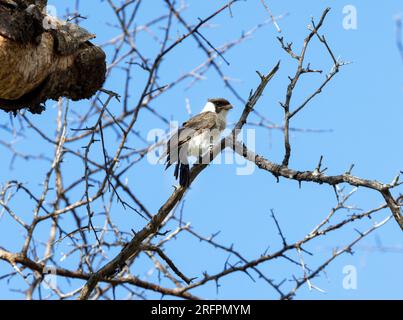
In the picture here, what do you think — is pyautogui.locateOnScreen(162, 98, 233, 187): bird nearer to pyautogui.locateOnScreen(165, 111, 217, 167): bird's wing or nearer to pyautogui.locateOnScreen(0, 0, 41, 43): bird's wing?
pyautogui.locateOnScreen(165, 111, 217, 167): bird's wing

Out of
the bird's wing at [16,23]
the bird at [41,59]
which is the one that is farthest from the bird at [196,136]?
the bird's wing at [16,23]

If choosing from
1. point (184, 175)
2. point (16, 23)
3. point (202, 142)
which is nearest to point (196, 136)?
point (202, 142)

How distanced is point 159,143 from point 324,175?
3.12m

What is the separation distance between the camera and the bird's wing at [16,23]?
384 centimetres

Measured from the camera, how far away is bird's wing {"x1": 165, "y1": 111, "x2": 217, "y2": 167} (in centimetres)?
591

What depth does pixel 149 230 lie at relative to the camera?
4.23 m

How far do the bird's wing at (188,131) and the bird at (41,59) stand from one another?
57.6 inches

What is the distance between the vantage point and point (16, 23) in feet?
12.7

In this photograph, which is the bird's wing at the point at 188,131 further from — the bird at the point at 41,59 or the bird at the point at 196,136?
the bird at the point at 41,59

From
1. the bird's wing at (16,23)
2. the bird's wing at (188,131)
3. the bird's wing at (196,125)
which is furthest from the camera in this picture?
the bird's wing at (196,125)

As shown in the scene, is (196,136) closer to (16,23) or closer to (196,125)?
(196,125)

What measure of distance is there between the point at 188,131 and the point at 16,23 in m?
2.66

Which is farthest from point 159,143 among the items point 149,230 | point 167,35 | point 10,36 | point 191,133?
point 10,36

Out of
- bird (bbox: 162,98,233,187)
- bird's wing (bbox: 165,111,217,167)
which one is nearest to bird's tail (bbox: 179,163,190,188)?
bird (bbox: 162,98,233,187)
